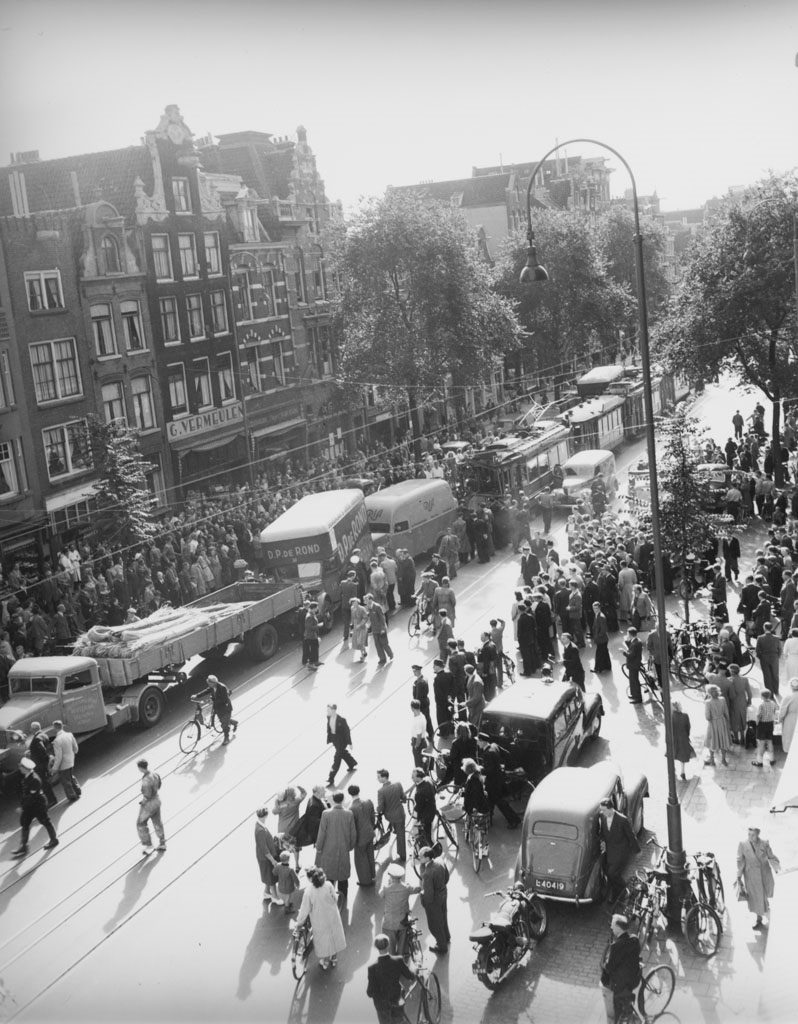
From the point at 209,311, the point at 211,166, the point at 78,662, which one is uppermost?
the point at 211,166

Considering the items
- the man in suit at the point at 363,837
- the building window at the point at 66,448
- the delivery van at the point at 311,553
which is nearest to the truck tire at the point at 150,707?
the delivery van at the point at 311,553

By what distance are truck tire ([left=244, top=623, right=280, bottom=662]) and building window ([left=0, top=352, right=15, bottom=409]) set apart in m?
7.78

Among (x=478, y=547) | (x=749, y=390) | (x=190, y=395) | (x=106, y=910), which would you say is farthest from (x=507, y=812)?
(x=749, y=390)

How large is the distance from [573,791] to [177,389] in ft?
72.5

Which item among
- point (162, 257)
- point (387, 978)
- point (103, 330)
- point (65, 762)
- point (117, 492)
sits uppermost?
point (162, 257)

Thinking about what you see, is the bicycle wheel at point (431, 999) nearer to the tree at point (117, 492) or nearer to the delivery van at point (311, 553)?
the delivery van at point (311, 553)

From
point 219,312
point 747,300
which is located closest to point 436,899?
point 219,312

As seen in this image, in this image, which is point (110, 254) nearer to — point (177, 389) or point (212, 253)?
point (177, 389)

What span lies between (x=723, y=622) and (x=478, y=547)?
10.8 metres

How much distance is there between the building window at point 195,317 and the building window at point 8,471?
9680 mm

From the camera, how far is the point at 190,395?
32.7 m

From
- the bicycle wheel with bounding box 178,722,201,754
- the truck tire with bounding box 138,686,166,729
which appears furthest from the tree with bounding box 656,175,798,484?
the bicycle wheel with bounding box 178,722,201,754

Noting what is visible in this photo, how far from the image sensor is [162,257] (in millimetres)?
31875

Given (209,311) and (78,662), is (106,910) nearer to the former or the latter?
(78,662)
